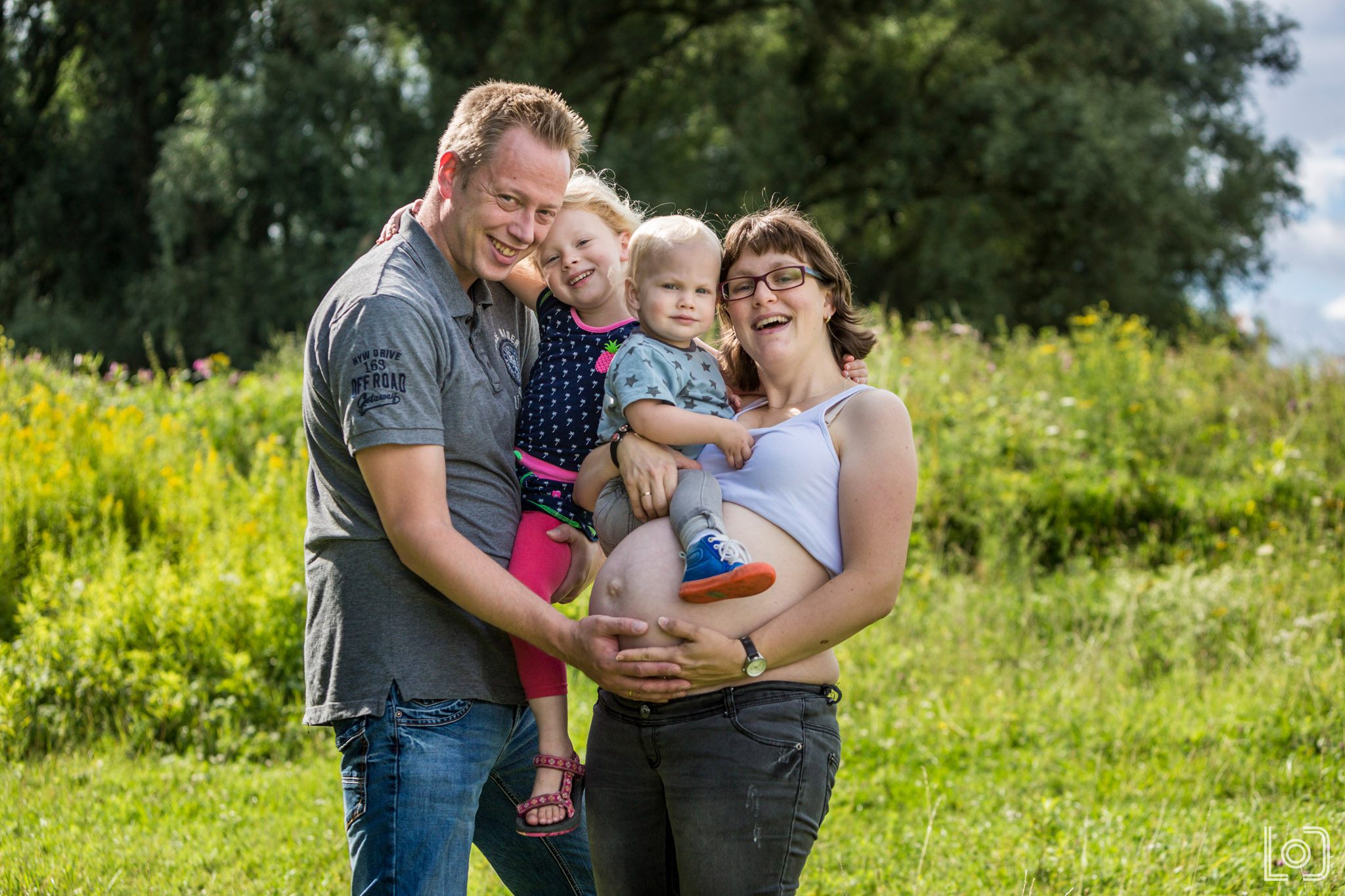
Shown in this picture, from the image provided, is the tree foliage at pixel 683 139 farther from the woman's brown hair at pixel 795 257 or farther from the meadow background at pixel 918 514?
the woman's brown hair at pixel 795 257

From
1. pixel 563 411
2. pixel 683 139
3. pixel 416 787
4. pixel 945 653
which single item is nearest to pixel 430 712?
pixel 416 787

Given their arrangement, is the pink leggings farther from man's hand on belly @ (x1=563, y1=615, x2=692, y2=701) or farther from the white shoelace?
the white shoelace

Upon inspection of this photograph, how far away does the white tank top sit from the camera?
247 cm

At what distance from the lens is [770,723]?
235 cm

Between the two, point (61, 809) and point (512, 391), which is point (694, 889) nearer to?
point (512, 391)

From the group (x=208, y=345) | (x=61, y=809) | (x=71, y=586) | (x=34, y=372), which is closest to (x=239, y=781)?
(x=61, y=809)

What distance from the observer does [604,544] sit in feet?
9.07

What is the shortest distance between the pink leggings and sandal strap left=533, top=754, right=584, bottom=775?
146mm

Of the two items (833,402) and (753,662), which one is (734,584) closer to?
(753,662)

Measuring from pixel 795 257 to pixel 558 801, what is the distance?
141cm

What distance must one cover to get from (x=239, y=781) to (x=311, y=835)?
0.72 meters

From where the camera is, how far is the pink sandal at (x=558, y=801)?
2.64 meters

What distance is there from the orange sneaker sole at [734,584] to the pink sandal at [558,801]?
0.59 meters

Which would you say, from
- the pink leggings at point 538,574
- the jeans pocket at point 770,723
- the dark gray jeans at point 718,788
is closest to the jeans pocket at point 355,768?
the pink leggings at point 538,574
